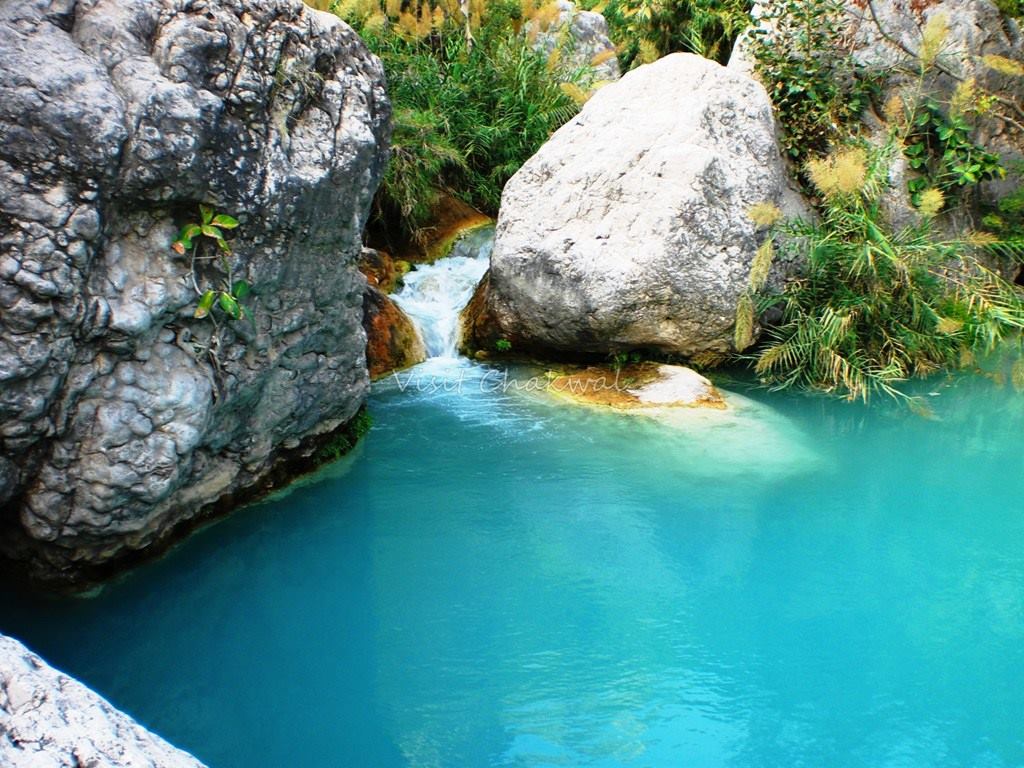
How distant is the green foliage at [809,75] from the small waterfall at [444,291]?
A: 10.2ft

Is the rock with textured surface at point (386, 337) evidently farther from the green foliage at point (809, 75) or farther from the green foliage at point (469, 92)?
the green foliage at point (809, 75)

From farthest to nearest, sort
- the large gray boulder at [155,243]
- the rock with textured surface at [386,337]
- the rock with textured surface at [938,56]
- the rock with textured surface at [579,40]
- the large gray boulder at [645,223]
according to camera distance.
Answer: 1. the rock with textured surface at [579,40]
2. the rock with textured surface at [938,56]
3. the rock with textured surface at [386,337]
4. the large gray boulder at [645,223]
5. the large gray boulder at [155,243]

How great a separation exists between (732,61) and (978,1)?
2631 millimetres

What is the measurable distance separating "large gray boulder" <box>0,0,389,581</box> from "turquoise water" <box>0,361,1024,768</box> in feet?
1.88

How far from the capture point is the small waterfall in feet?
Answer: 25.6

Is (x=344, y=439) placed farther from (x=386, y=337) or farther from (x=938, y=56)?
(x=938, y=56)

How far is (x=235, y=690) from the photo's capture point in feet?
11.5

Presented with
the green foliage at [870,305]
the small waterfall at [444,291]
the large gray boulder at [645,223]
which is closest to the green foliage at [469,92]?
the small waterfall at [444,291]

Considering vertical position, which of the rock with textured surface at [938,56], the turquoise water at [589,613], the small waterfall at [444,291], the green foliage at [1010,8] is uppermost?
the green foliage at [1010,8]

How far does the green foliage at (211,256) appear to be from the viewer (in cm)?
392

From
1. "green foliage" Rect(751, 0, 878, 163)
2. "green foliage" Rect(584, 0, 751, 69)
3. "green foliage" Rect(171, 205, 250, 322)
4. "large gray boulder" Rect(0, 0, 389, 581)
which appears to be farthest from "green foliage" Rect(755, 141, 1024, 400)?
"green foliage" Rect(171, 205, 250, 322)

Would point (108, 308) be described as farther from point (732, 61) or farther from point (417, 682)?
point (732, 61)

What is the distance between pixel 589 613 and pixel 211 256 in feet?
8.13

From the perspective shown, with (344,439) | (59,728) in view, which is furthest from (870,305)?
(59,728)
